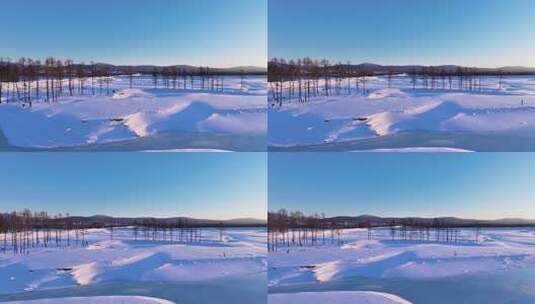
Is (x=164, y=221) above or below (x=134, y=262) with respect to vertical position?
above

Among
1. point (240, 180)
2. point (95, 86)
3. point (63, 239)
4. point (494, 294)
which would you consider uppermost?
point (95, 86)

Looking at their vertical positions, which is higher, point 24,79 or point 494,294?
point 24,79

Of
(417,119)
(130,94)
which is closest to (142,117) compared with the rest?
(130,94)

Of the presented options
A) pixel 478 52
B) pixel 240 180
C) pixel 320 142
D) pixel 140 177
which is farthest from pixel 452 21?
pixel 140 177

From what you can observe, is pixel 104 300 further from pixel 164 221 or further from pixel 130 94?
pixel 130 94

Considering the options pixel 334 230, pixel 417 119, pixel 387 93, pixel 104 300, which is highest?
pixel 387 93

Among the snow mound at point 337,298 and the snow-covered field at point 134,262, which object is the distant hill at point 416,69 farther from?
the snow mound at point 337,298

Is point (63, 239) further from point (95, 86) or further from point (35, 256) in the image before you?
point (95, 86)

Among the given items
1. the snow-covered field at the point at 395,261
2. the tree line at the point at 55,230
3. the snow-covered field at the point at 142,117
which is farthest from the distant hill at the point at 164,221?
the snow-covered field at the point at 142,117
